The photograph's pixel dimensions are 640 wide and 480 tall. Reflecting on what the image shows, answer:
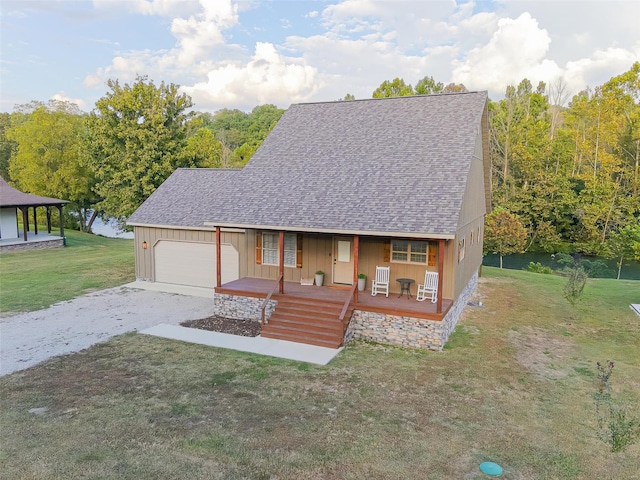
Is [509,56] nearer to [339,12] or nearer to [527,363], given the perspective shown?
[339,12]

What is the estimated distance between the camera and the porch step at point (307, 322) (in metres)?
10.4

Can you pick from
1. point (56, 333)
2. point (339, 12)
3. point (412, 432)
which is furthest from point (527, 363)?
point (339, 12)

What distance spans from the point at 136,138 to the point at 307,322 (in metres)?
22.5

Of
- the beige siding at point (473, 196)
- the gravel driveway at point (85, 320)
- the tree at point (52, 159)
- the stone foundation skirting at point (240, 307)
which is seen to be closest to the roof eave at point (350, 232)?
the beige siding at point (473, 196)

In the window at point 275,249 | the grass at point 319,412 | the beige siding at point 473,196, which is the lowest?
the grass at point 319,412

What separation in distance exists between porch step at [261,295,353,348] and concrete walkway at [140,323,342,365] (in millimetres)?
202

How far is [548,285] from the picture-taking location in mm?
18359

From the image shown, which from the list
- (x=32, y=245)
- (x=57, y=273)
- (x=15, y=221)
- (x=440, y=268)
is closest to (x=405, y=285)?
(x=440, y=268)

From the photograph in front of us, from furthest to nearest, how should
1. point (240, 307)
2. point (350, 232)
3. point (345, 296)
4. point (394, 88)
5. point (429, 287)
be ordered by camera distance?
point (394, 88), point (240, 307), point (345, 296), point (429, 287), point (350, 232)

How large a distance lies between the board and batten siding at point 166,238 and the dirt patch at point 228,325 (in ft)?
8.02

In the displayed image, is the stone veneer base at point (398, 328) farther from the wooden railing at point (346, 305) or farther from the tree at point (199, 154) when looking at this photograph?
the tree at point (199, 154)

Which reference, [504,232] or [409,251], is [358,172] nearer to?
[409,251]

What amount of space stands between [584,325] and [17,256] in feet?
84.4

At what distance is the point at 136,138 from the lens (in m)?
28.1
